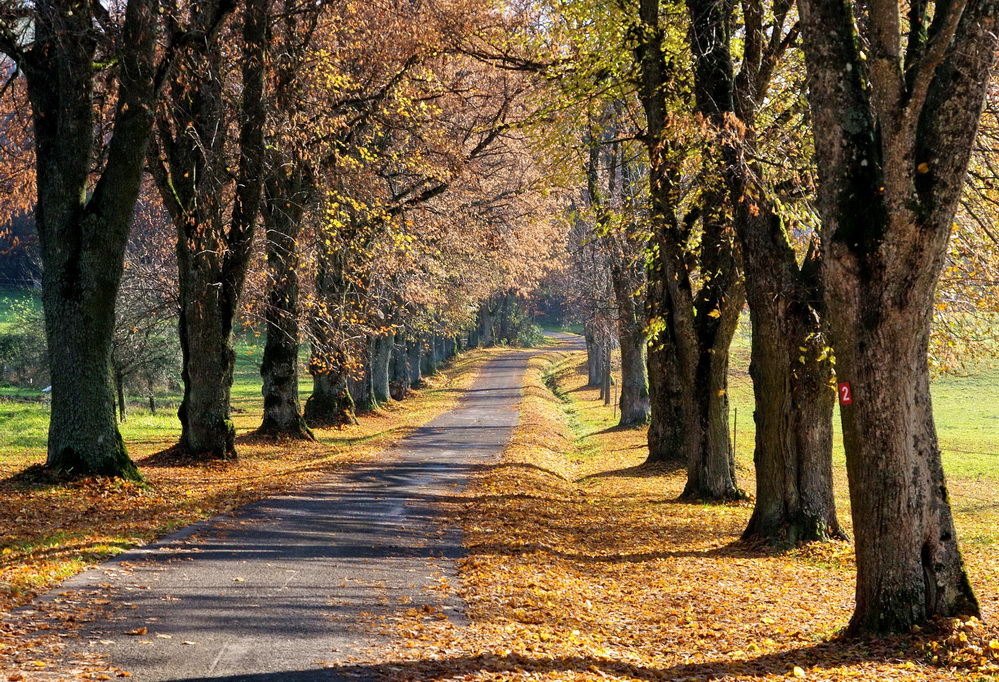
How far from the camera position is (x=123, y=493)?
13375mm

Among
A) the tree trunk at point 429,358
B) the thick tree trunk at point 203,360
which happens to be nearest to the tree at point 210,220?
the thick tree trunk at point 203,360

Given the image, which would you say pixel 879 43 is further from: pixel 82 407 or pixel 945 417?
pixel 945 417

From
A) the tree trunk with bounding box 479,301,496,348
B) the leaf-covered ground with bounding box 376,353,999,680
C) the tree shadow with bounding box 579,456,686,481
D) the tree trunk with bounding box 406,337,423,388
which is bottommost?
the tree shadow with bounding box 579,456,686,481

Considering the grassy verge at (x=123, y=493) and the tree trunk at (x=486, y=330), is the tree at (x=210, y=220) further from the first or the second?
the tree trunk at (x=486, y=330)

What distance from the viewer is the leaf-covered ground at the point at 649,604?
6949 mm

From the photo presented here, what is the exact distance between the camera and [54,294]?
44.0 ft

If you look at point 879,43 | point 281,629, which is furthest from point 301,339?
point 879,43

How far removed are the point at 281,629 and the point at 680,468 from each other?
15336mm

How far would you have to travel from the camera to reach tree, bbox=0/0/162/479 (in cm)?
1335

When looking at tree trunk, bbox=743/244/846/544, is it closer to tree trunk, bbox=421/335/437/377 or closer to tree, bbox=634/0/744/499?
tree, bbox=634/0/744/499

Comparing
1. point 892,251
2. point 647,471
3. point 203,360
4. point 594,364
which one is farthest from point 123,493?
point 594,364

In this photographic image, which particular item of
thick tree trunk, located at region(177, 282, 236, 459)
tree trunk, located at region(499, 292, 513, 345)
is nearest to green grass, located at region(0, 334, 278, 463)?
thick tree trunk, located at region(177, 282, 236, 459)

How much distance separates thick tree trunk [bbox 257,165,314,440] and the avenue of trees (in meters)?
0.10

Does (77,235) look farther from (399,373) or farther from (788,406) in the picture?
(399,373)
